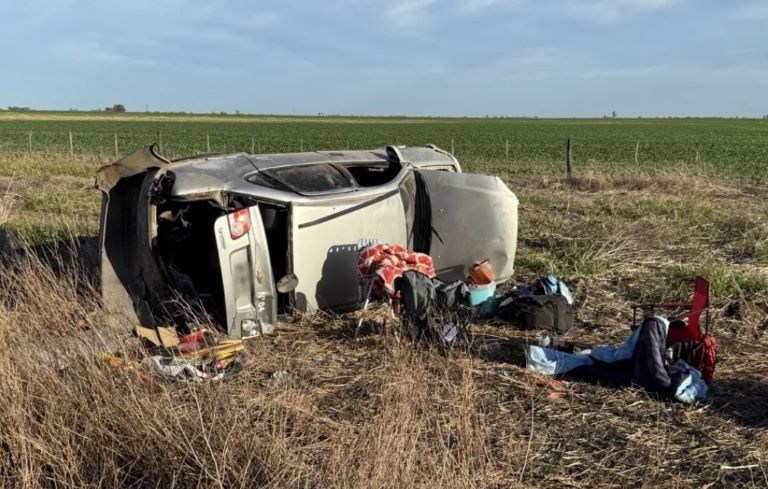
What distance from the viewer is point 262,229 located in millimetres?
5867

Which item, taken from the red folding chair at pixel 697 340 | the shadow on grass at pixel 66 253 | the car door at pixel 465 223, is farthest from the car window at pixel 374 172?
the red folding chair at pixel 697 340

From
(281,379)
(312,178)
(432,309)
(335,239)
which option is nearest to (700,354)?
(432,309)

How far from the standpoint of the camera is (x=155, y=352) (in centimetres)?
531

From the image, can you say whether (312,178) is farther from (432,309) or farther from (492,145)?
(492,145)

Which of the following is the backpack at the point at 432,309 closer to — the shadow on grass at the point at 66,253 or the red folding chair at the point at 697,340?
the red folding chair at the point at 697,340

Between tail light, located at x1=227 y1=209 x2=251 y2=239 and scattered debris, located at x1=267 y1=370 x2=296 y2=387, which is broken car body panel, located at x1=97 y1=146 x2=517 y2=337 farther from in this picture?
scattered debris, located at x1=267 y1=370 x2=296 y2=387

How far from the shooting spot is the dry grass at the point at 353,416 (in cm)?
302

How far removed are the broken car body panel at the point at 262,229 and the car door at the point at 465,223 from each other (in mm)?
11

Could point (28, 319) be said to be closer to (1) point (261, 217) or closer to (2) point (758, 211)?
(1) point (261, 217)

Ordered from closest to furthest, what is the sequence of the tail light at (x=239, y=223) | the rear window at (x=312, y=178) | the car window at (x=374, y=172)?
the tail light at (x=239, y=223) < the rear window at (x=312, y=178) < the car window at (x=374, y=172)

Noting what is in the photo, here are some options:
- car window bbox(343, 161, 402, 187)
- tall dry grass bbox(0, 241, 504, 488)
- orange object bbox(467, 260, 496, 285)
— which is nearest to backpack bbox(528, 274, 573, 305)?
orange object bbox(467, 260, 496, 285)

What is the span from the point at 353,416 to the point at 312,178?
9.56 ft

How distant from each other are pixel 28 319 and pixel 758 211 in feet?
37.3

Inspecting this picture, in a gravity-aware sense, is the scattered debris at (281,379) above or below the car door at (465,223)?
below
